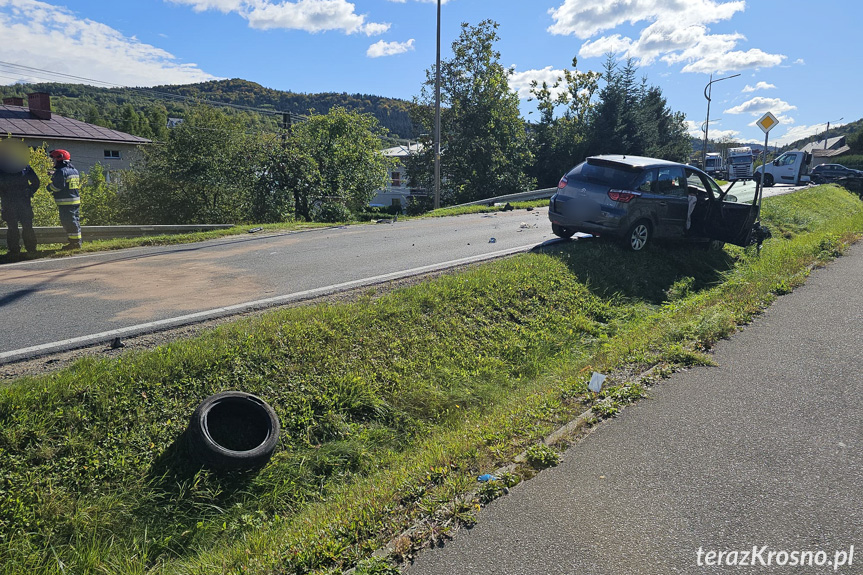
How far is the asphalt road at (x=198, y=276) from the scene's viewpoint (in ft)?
18.6

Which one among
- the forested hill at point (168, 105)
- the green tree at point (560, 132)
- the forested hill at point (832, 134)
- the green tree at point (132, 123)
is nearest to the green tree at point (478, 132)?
the green tree at point (560, 132)

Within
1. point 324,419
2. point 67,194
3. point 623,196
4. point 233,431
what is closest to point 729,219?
point 623,196

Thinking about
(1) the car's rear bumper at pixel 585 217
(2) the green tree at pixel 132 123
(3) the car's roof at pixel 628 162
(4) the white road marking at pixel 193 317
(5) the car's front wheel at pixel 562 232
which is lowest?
(4) the white road marking at pixel 193 317

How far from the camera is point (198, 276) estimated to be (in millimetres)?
7828

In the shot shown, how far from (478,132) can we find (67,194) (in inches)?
1264

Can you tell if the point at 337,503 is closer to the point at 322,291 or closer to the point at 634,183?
→ the point at 322,291

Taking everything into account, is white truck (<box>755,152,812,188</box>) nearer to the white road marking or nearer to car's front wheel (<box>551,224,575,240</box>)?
car's front wheel (<box>551,224,575,240</box>)

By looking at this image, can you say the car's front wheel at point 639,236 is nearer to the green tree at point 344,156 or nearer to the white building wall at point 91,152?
the green tree at point 344,156

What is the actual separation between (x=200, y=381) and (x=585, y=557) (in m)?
3.23

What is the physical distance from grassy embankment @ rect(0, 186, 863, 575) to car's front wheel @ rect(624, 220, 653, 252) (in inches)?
82.6

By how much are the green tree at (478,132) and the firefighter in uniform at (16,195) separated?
102 feet

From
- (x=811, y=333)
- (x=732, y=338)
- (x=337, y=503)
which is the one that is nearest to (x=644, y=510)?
(x=337, y=503)

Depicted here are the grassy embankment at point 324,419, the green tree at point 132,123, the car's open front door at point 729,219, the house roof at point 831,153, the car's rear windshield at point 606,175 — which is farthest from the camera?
the green tree at point 132,123

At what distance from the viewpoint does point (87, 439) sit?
3.83 metres
